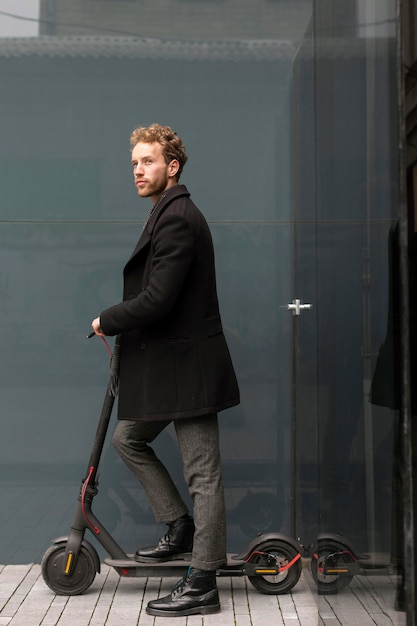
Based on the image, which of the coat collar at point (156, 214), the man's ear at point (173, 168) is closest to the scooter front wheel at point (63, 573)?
the coat collar at point (156, 214)

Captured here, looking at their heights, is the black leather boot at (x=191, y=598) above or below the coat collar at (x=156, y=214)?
below

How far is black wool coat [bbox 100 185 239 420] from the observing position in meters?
4.19

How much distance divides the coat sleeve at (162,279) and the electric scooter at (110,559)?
0.80ft

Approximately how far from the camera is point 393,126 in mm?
2736

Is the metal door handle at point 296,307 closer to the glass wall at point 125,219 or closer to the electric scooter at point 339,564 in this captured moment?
the glass wall at point 125,219

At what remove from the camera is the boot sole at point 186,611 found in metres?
4.18

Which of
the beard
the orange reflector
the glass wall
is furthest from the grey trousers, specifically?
the beard

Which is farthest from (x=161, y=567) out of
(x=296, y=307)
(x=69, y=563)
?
(x=296, y=307)

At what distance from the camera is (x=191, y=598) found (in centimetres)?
423

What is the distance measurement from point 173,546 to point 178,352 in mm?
877

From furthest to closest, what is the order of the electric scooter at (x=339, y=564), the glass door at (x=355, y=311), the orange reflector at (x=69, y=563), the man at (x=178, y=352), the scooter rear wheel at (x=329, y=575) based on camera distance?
the orange reflector at (x=69, y=563), the man at (x=178, y=352), the scooter rear wheel at (x=329, y=575), the electric scooter at (x=339, y=564), the glass door at (x=355, y=311)

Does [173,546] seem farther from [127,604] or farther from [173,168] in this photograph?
[173,168]

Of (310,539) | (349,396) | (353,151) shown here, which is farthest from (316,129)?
(310,539)

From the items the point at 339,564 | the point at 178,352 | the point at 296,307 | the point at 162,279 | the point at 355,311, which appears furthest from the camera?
the point at 296,307
